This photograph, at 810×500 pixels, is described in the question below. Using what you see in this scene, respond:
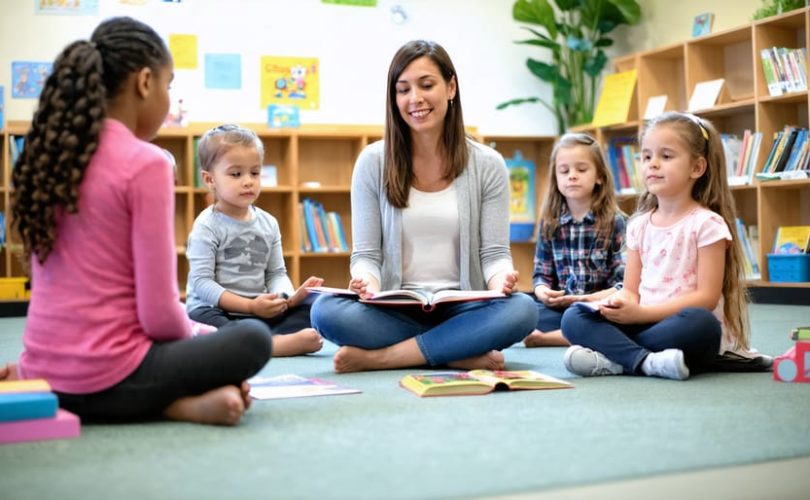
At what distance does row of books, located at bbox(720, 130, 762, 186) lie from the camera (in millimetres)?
4641

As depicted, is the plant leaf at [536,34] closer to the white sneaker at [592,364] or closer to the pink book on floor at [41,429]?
the white sneaker at [592,364]

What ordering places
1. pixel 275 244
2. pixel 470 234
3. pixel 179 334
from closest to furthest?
pixel 179 334, pixel 470 234, pixel 275 244

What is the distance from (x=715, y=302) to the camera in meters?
2.01

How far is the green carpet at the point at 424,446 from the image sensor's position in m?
1.09

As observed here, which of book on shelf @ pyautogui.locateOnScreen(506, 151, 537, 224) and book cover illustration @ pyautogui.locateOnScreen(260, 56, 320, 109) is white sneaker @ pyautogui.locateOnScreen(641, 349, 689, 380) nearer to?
book cover illustration @ pyautogui.locateOnScreen(260, 56, 320, 109)

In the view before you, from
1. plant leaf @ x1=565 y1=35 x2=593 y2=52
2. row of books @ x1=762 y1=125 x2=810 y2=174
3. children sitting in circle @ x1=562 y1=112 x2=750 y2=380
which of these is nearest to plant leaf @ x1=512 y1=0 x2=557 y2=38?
plant leaf @ x1=565 y1=35 x2=593 y2=52

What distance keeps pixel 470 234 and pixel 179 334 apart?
1.01 m

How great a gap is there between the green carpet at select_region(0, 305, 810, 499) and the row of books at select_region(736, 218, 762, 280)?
3071 millimetres

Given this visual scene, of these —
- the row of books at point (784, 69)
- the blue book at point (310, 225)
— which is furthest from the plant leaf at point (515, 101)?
the row of books at point (784, 69)

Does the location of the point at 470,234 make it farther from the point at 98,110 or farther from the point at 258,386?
the point at 98,110

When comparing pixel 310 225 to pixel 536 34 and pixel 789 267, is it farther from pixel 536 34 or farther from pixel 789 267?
pixel 789 267

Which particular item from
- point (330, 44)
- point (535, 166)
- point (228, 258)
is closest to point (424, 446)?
point (228, 258)

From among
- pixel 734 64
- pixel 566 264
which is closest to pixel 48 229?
pixel 566 264

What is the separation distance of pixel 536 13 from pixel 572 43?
0.95ft
